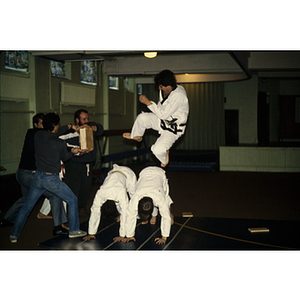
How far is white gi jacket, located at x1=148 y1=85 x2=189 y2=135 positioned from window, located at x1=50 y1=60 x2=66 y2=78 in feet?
Answer: 15.7

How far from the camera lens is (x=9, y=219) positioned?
445 cm

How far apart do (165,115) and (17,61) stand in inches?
161

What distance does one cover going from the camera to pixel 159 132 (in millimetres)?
4273

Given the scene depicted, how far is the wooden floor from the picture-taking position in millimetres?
4594

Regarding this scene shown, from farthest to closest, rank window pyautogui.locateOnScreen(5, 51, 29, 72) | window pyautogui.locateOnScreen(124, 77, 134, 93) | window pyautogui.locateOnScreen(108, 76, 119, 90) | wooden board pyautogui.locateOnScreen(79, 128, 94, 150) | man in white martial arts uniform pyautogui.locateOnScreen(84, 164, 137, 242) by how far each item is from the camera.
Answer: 1. window pyautogui.locateOnScreen(124, 77, 134, 93)
2. window pyautogui.locateOnScreen(108, 76, 119, 90)
3. window pyautogui.locateOnScreen(5, 51, 29, 72)
4. wooden board pyautogui.locateOnScreen(79, 128, 94, 150)
5. man in white martial arts uniform pyautogui.locateOnScreen(84, 164, 137, 242)

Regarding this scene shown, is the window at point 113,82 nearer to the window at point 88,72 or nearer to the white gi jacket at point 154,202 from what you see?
the window at point 88,72

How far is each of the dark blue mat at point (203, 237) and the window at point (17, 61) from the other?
12.1 feet

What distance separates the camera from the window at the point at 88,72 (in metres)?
9.38

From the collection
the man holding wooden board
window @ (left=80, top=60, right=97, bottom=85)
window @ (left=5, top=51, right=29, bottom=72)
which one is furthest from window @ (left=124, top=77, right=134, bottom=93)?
the man holding wooden board

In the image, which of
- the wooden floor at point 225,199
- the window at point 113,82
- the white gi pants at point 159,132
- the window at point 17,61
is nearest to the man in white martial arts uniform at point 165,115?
the white gi pants at point 159,132

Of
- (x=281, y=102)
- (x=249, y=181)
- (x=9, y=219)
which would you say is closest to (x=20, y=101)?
(x=9, y=219)

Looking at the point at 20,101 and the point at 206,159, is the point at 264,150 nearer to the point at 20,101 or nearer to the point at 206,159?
the point at 206,159

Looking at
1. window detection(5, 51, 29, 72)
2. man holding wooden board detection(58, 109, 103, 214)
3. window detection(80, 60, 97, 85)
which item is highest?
window detection(80, 60, 97, 85)

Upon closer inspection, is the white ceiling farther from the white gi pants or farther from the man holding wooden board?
the white gi pants
